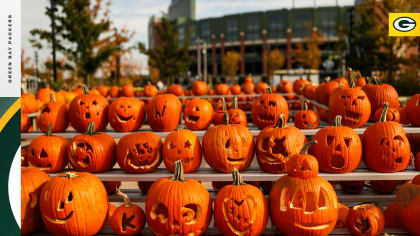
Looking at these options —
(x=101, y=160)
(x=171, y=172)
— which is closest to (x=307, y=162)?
(x=171, y=172)

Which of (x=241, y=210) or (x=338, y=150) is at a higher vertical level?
(x=338, y=150)

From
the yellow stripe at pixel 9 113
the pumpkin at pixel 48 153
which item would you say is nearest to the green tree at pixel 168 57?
the pumpkin at pixel 48 153

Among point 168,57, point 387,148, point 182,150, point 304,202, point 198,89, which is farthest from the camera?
point 168,57

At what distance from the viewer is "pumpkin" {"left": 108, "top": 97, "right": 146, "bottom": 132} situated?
4.22m

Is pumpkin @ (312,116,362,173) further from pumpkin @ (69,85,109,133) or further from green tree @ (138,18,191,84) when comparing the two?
green tree @ (138,18,191,84)

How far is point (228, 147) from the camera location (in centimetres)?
333

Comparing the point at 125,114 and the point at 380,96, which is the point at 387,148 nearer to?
the point at 380,96

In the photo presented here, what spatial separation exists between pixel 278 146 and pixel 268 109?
1.23 metres

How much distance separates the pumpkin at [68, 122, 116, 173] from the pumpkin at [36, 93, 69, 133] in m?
1.05

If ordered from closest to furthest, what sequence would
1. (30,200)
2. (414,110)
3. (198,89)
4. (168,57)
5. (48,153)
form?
(30,200)
(48,153)
(414,110)
(198,89)
(168,57)

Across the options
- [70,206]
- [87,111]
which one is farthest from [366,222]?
[87,111]

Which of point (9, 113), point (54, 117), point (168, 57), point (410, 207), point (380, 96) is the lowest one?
point (410, 207)

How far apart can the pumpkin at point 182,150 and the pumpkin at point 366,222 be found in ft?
4.81

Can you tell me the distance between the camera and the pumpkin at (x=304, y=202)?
269 cm
